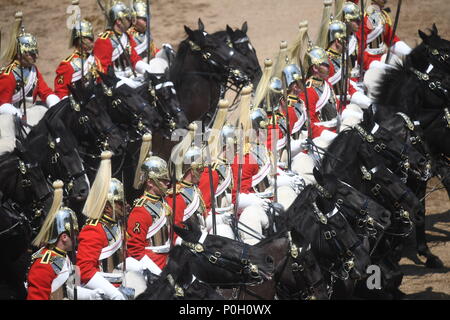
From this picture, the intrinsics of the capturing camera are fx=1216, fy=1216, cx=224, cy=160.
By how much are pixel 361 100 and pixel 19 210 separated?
4.62m

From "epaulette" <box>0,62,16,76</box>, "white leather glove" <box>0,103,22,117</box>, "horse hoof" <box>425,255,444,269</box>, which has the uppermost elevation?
"epaulette" <box>0,62,16,76</box>

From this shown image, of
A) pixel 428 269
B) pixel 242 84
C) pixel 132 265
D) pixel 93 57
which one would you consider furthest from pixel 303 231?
pixel 93 57

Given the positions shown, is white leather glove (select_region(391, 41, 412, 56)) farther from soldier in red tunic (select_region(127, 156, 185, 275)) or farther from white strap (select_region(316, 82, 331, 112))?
soldier in red tunic (select_region(127, 156, 185, 275))

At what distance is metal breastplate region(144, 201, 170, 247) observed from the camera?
1055 centimetres

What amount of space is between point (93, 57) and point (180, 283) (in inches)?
248

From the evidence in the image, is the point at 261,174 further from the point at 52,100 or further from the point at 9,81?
the point at 9,81

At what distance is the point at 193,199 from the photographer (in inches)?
435

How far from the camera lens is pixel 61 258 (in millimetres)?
9664

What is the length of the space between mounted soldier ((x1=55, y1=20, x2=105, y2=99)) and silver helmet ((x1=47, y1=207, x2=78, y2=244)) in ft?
14.6

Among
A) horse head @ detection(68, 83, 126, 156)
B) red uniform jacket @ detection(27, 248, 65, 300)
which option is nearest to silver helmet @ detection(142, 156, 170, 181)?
red uniform jacket @ detection(27, 248, 65, 300)

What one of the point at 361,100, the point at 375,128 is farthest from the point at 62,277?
the point at 361,100

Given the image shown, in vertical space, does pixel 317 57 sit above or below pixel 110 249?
below

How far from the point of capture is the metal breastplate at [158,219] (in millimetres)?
10547

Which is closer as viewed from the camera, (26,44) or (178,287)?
(178,287)
